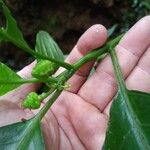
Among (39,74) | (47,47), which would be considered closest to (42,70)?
(39,74)

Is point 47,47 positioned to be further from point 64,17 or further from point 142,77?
point 64,17

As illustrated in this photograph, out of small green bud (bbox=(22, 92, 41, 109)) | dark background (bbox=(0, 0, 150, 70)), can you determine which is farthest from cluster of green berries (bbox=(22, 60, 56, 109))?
dark background (bbox=(0, 0, 150, 70))

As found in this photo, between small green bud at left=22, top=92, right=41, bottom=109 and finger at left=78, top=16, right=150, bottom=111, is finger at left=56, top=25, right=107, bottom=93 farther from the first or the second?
small green bud at left=22, top=92, right=41, bottom=109

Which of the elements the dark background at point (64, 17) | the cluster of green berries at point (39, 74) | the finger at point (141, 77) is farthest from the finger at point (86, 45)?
the dark background at point (64, 17)

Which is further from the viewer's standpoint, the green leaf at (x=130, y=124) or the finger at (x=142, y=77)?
the finger at (x=142, y=77)

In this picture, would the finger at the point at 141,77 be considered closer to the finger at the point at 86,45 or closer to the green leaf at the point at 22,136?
the finger at the point at 86,45
